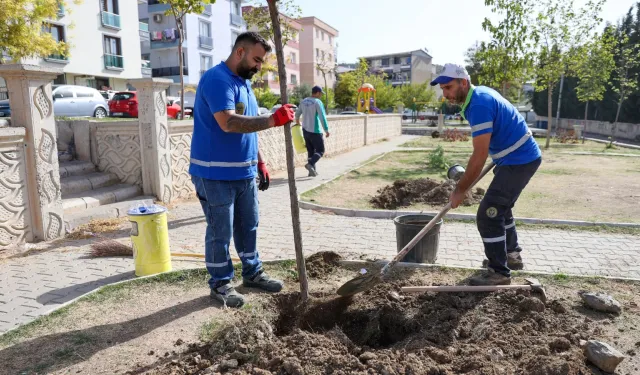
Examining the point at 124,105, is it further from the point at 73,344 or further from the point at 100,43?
the point at 73,344

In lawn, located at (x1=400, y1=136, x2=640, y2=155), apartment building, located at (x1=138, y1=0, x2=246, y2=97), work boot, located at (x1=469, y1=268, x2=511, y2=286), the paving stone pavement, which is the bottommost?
the paving stone pavement

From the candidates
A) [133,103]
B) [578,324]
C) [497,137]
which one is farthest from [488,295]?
[133,103]

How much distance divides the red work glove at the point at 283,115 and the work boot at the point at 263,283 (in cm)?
152

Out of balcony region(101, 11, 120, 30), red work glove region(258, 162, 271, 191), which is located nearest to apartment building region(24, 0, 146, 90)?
balcony region(101, 11, 120, 30)

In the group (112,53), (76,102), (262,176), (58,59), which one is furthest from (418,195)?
(112,53)

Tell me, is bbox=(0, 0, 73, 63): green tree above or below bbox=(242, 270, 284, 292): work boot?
above

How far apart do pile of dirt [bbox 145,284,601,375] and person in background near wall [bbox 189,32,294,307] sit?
0.65 m

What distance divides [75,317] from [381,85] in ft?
157

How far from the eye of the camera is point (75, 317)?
12.1ft

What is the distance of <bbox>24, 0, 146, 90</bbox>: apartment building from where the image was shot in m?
29.5

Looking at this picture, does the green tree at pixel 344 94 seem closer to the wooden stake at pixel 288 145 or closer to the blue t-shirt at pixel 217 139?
the blue t-shirt at pixel 217 139

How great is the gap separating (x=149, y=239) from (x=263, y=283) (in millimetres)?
1310

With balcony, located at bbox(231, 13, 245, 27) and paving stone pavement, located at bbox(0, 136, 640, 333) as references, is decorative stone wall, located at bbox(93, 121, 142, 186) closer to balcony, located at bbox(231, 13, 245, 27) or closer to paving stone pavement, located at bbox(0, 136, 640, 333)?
paving stone pavement, located at bbox(0, 136, 640, 333)

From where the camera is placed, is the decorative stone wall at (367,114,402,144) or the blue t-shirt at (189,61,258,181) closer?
the blue t-shirt at (189,61,258,181)
